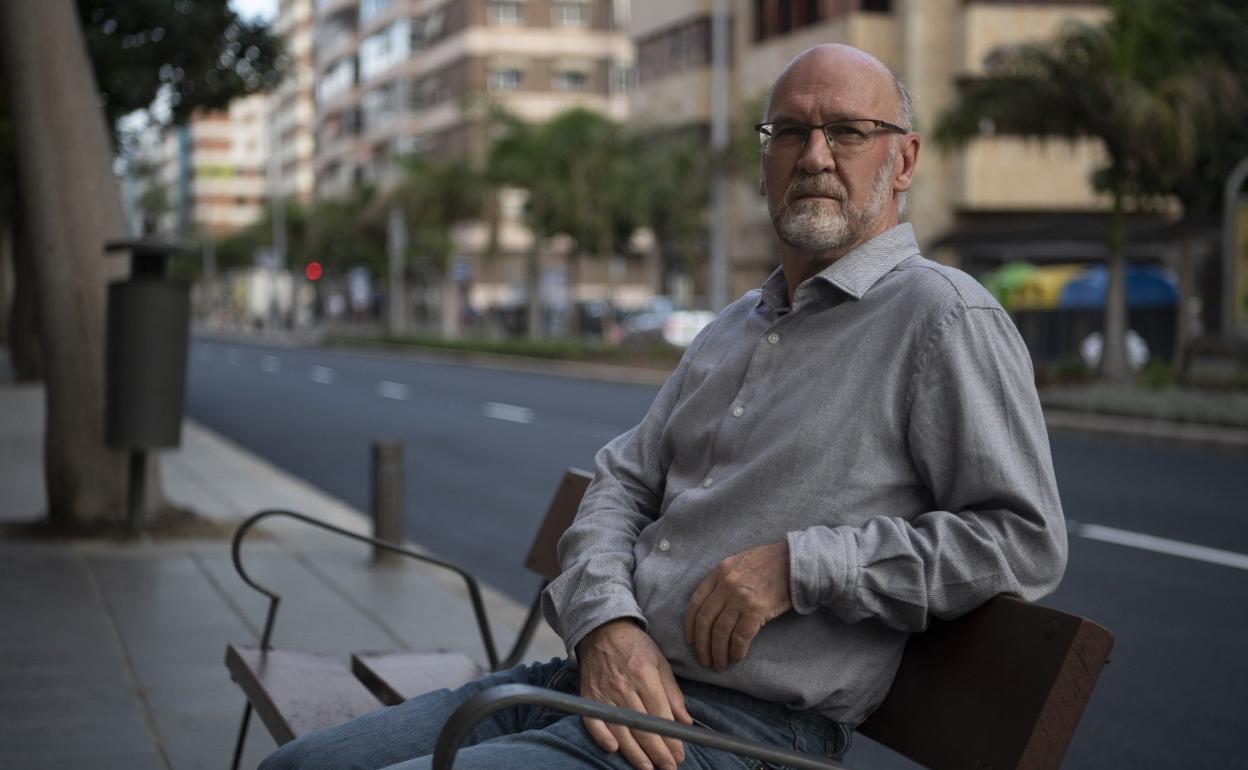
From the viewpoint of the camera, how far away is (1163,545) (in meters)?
10.4

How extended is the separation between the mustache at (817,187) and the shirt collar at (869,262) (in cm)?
10

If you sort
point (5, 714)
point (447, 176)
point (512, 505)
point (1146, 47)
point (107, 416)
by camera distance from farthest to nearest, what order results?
point (447, 176)
point (1146, 47)
point (512, 505)
point (107, 416)
point (5, 714)

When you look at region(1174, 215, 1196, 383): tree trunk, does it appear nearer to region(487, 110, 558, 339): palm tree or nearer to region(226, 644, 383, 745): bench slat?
region(226, 644, 383, 745): bench slat

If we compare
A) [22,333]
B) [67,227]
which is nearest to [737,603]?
[67,227]

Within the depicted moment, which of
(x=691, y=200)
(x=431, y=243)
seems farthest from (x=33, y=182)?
(x=431, y=243)

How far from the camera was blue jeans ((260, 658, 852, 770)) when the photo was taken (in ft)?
8.79

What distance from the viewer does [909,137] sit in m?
3.10

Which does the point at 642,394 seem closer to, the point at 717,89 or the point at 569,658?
the point at 717,89

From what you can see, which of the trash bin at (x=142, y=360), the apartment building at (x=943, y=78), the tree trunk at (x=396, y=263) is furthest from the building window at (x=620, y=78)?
the trash bin at (x=142, y=360)

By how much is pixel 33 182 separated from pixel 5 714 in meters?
4.76

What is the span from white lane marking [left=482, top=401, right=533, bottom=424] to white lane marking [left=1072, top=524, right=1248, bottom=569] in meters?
10.9

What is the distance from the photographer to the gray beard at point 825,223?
302cm

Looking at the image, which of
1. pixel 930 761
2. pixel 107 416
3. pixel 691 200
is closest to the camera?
pixel 930 761

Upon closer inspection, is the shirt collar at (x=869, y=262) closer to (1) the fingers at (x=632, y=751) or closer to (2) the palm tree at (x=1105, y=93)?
(1) the fingers at (x=632, y=751)
